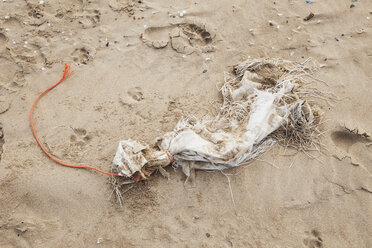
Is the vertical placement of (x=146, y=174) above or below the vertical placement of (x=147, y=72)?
below

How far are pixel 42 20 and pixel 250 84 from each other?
2.79 metres

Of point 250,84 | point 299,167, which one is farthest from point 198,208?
point 250,84

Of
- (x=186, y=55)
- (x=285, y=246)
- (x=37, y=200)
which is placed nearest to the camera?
(x=285, y=246)

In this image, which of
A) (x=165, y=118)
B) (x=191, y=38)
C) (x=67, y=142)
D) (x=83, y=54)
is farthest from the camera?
(x=191, y=38)

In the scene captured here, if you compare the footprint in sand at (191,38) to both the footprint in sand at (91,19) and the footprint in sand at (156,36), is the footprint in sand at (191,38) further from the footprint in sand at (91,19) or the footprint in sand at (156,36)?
the footprint in sand at (91,19)

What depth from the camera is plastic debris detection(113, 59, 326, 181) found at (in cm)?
242

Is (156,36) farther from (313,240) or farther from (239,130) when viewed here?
(313,240)

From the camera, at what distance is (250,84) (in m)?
2.80

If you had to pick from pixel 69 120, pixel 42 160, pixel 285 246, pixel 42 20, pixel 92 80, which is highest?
pixel 42 20

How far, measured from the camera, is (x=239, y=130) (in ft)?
8.50

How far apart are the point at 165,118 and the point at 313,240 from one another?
1817 mm

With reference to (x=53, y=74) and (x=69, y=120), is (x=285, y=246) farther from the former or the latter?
(x=53, y=74)

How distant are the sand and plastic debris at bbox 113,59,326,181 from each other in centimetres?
15

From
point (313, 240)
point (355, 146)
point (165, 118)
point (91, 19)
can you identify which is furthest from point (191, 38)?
point (313, 240)
